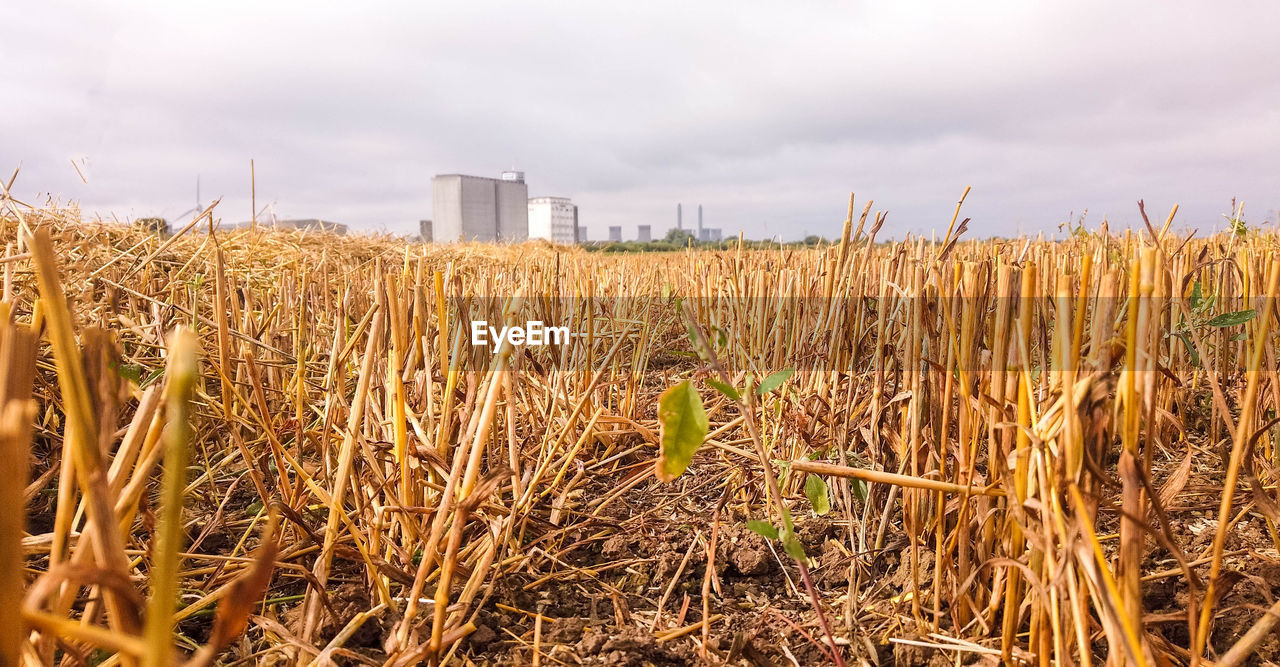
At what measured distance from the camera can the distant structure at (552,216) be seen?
90.0 ft

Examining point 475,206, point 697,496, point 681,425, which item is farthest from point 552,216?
point 681,425

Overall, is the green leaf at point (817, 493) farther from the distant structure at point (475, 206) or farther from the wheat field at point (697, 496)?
the distant structure at point (475, 206)

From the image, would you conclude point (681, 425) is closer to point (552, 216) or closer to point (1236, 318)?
point (1236, 318)

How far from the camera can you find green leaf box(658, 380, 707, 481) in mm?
718

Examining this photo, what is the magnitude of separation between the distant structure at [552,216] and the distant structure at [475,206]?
3442 millimetres

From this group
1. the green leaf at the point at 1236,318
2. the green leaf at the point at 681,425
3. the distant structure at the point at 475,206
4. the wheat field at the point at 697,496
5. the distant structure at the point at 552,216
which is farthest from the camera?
the distant structure at the point at 552,216

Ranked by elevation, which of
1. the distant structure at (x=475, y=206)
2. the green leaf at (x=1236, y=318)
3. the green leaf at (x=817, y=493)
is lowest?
the green leaf at (x=817, y=493)

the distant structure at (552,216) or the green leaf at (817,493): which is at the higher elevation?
the distant structure at (552,216)

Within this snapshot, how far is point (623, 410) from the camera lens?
1974mm

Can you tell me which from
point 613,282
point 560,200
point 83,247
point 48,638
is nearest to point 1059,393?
point 48,638

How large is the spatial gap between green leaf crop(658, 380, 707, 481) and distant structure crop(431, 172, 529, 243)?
21335mm

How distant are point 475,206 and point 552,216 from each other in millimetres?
5237

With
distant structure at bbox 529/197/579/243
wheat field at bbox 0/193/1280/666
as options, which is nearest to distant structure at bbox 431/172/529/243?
distant structure at bbox 529/197/579/243

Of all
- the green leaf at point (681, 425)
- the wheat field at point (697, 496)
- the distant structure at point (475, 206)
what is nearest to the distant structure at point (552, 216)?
the distant structure at point (475, 206)
